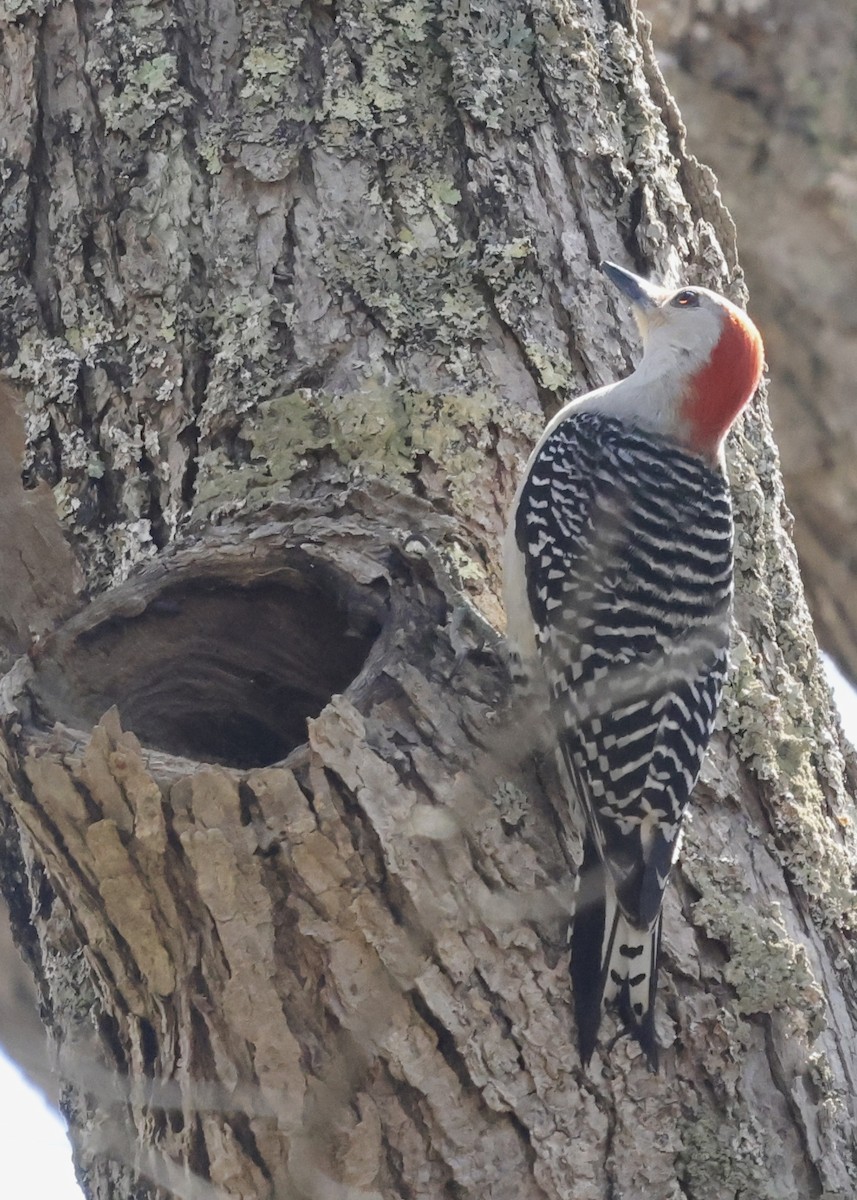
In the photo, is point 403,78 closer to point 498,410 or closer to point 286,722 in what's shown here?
point 498,410

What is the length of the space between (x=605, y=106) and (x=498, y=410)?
999mm

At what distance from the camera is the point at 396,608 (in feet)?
10.1

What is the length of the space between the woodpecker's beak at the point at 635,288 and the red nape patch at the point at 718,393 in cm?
25

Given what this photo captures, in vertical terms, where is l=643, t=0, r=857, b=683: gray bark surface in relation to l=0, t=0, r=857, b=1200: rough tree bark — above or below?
above

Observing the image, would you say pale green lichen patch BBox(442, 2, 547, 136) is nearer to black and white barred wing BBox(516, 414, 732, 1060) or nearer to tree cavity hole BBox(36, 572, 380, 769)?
black and white barred wing BBox(516, 414, 732, 1060)

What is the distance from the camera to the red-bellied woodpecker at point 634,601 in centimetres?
283

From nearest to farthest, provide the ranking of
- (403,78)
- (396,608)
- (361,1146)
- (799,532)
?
1. (361,1146)
2. (396,608)
3. (403,78)
4. (799,532)

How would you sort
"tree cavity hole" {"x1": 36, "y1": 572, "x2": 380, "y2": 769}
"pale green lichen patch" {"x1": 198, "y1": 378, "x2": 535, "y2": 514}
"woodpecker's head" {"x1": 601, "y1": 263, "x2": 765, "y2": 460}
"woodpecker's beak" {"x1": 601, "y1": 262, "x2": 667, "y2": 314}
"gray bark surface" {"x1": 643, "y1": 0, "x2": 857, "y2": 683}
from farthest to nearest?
1. "gray bark surface" {"x1": 643, "y1": 0, "x2": 857, "y2": 683}
2. "woodpecker's head" {"x1": 601, "y1": 263, "x2": 765, "y2": 460}
3. "woodpecker's beak" {"x1": 601, "y1": 262, "x2": 667, "y2": 314}
4. "pale green lichen patch" {"x1": 198, "y1": 378, "x2": 535, "y2": 514}
5. "tree cavity hole" {"x1": 36, "y1": 572, "x2": 380, "y2": 769}

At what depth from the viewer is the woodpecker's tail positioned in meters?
2.64

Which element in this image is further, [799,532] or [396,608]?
[799,532]

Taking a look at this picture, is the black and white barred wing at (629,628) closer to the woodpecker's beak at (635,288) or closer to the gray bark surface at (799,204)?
the woodpecker's beak at (635,288)

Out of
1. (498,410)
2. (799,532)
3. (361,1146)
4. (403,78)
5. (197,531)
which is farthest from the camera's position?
(799,532)

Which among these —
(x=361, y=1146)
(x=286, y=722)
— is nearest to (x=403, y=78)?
(x=286, y=722)

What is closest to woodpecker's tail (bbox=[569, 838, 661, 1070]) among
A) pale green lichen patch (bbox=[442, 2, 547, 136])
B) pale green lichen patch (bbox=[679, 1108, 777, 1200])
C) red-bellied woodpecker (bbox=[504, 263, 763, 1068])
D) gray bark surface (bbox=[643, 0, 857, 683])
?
red-bellied woodpecker (bbox=[504, 263, 763, 1068])
